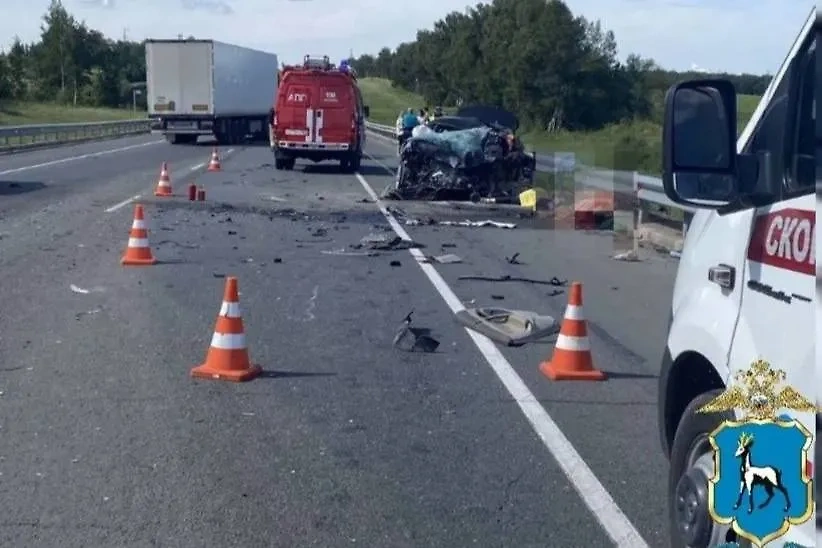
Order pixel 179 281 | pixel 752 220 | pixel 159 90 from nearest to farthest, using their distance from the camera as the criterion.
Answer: pixel 752 220
pixel 179 281
pixel 159 90

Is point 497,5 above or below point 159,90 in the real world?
above

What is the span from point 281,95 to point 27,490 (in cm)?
2805

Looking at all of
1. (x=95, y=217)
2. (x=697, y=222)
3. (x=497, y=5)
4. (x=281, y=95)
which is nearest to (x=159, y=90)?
(x=497, y=5)

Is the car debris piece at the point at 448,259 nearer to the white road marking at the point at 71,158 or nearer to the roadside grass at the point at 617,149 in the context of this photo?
the roadside grass at the point at 617,149

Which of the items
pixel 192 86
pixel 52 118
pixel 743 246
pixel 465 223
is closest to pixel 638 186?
pixel 465 223

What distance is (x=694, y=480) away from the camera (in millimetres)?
3961

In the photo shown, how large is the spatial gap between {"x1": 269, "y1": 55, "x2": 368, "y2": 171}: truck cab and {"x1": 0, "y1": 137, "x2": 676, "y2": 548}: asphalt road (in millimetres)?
17388

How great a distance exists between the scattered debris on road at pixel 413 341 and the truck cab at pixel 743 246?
5.42 meters

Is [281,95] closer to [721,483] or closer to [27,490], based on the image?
[27,490]

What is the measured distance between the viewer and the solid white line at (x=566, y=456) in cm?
566

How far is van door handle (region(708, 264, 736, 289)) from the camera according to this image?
13.0 ft

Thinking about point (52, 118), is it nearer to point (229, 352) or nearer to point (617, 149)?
point (617, 149)

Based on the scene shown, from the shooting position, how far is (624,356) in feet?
32.3

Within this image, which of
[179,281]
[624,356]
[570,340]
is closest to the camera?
[570,340]
